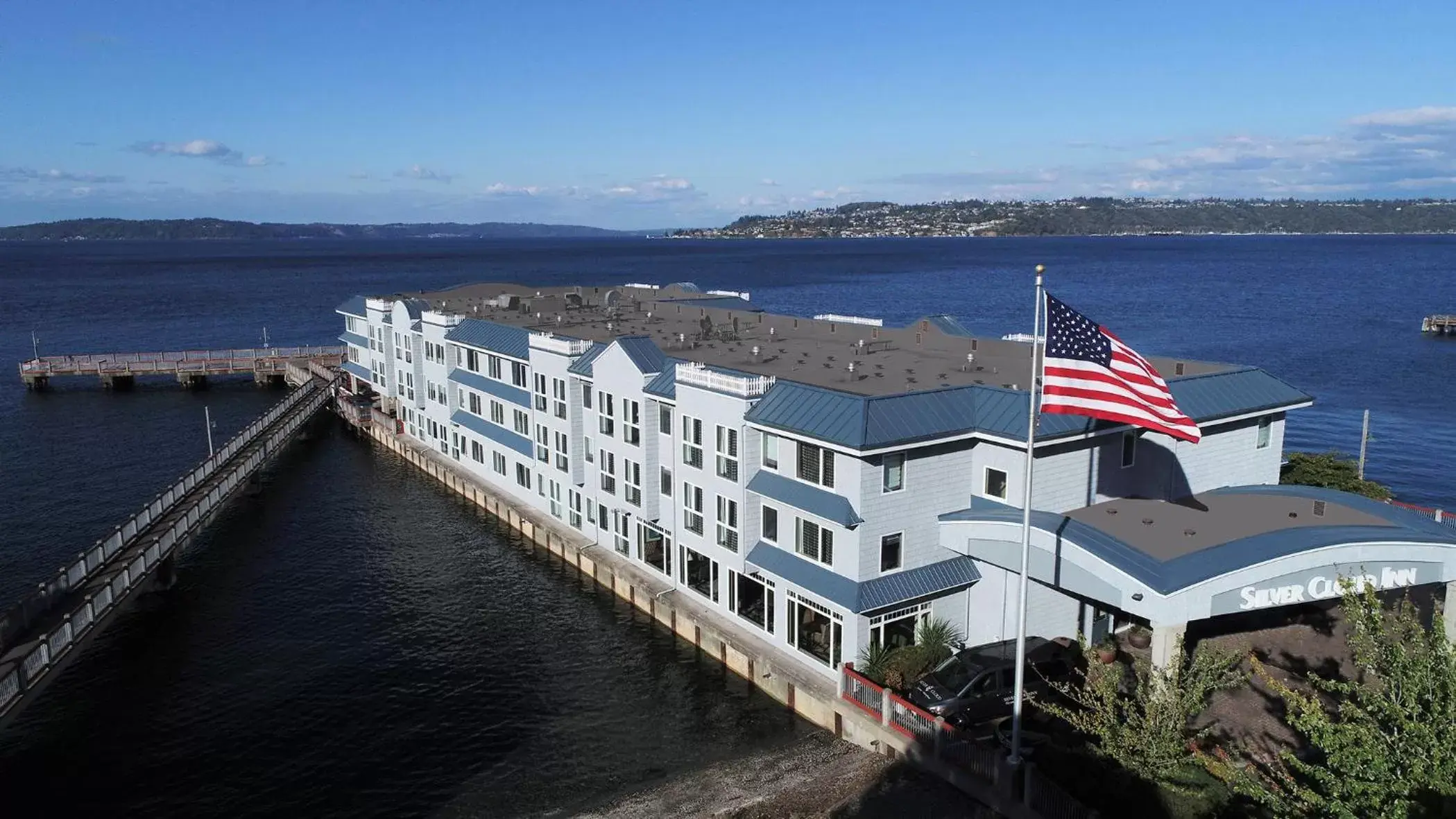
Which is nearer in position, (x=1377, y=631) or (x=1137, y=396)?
(x=1377, y=631)

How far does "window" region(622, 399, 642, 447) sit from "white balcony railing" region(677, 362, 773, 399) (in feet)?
12.4

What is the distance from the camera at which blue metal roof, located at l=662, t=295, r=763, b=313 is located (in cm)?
6675

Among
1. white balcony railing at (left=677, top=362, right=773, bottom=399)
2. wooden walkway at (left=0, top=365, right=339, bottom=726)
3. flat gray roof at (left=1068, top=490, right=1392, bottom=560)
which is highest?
white balcony railing at (left=677, top=362, right=773, bottom=399)

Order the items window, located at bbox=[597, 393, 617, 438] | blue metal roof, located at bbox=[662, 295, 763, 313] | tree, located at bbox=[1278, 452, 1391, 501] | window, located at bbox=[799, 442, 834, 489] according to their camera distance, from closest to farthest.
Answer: window, located at bbox=[799, 442, 834, 489] < tree, located at bbox=[1278, 452, 1391, 501] < window, located at bbox=[597, 393, 617, 438] < blue metal roof, located at bbox=[662, 295, 763, 313]

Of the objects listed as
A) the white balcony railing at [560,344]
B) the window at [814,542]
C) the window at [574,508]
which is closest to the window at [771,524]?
the window at [814,542]

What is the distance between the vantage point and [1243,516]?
30391 mm

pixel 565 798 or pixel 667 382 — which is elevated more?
pixel 667 382

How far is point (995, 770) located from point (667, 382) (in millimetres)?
19144

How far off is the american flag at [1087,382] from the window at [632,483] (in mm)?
20845

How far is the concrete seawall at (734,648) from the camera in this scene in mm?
26406

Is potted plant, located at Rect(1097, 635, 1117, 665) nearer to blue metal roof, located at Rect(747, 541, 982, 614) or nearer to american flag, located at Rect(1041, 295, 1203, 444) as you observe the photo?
blue metal roof, located at Rect(747, 541, 982, 614)

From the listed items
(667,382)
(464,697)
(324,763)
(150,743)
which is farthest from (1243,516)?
(150,743)

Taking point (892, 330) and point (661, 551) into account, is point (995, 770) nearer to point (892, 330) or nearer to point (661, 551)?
point (661, 551)

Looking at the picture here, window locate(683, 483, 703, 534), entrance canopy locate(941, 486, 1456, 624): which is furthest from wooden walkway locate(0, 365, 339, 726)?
entrance canopy locate(941, 486, 1456, 624)
